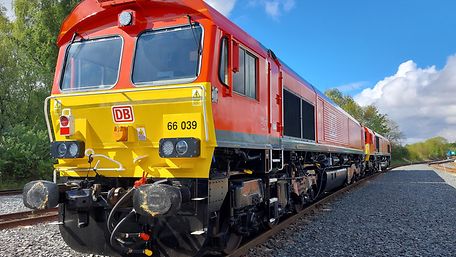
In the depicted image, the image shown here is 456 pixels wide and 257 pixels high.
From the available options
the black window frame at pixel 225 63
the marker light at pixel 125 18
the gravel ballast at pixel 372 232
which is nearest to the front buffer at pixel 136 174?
the black window frame at pixel 225 63

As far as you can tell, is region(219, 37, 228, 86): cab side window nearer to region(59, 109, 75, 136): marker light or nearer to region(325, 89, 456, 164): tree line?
region(59, 109, 75, 136): marker light

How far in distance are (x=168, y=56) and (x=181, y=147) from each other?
1216 millimetres

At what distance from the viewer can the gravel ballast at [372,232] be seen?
647cm

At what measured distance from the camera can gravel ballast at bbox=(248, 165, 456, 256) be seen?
21.2 feet

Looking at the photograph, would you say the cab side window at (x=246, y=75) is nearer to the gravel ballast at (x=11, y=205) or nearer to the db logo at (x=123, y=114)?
the db logo at (x=123, y=114)

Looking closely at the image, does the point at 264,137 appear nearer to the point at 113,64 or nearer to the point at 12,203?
the point at 113,64

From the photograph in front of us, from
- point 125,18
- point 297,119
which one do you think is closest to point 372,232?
point 297,119

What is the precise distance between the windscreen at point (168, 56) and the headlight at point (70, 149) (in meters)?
1.10

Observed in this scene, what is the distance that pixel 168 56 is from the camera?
509cm

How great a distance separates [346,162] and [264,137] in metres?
10.8

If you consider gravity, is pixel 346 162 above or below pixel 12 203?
above

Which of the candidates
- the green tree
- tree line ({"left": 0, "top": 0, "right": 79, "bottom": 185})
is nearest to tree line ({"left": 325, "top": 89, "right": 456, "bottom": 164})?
the green tree

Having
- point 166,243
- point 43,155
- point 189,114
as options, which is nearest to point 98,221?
point 166,243

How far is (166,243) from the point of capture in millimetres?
4914
